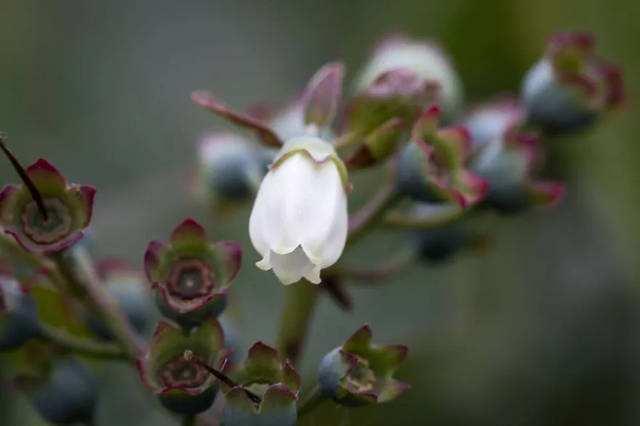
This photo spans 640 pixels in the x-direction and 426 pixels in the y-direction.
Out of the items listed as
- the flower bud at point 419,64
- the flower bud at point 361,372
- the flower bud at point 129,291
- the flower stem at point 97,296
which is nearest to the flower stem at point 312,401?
the flower bud at point 361,372

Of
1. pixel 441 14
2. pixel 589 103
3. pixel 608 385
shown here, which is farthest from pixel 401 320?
pixel 589 103

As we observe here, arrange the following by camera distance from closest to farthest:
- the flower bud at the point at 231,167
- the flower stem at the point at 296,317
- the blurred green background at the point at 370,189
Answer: the flower stem at the point at 296,317, the flower bud at the point at 231,167, the blurred green background at the point at 370,189

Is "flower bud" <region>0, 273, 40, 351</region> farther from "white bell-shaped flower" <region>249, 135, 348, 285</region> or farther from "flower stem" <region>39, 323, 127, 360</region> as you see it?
"white bell-shaped flower" <region>249, 135, 348, 285</region>

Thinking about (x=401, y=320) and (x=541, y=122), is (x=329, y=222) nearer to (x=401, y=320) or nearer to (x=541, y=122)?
(x=541, y=122)

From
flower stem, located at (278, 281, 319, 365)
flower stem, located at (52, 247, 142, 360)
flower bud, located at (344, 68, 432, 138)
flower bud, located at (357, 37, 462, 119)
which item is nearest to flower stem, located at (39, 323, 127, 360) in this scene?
flower stem, located at (52, 247, 142, 360)

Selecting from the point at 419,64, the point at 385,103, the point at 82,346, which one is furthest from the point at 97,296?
the point at 419,64

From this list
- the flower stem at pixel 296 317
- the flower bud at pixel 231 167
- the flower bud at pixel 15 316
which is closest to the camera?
the flower bud at pixel 15 316

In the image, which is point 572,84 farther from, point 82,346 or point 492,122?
point 82,346

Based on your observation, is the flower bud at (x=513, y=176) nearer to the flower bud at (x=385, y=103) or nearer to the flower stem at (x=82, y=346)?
the flower bud at (x=385, y=103)
